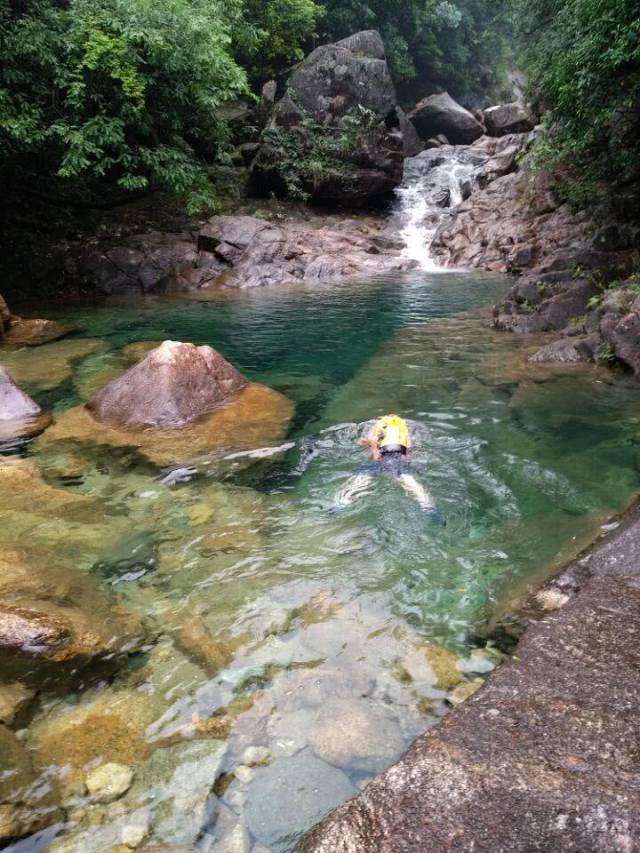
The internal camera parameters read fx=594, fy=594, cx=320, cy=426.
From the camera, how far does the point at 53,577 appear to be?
4.56 meters

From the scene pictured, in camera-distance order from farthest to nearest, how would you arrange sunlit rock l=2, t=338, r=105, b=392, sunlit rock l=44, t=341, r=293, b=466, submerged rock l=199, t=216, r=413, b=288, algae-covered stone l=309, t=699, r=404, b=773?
submerged rock l=199, t=216, r=413, b=288 < sunlit rock l=2, t=338, r=105, b=392 < sunlit rock l=44, t=341, r=293, b=466 < algae-covered stone l=309, t=699, r=404, b=773

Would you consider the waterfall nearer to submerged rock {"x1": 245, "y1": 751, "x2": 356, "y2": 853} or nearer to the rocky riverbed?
the rocky riverbed

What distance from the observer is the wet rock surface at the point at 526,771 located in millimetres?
2111

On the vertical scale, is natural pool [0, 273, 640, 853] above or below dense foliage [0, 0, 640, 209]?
below

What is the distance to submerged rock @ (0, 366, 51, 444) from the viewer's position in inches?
296

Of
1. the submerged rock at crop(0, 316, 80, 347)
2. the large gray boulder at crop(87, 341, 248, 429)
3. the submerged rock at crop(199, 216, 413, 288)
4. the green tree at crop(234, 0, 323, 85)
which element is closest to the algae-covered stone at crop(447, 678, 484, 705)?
the large gray boulder at crop(87, 341, 248, 429)

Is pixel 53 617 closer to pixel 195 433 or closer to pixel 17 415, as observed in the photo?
pixel 195 433

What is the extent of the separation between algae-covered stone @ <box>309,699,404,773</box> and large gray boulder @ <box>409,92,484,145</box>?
36066 millimetres

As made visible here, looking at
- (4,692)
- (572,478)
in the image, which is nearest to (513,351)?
(572,478)

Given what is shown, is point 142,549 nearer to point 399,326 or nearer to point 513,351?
point 513,351

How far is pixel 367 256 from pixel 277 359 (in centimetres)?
1385

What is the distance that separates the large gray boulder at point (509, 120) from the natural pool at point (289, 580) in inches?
1039

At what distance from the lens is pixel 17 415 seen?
25.8ft

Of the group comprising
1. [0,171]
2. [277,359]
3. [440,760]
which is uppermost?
[0,171]
